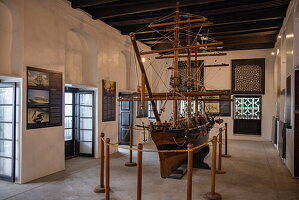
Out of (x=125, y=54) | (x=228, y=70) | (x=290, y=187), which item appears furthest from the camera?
(x=228, y=70)

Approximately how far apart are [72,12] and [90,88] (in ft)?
7.09

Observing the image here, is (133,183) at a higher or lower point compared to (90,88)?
lower

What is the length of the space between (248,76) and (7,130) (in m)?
10.4

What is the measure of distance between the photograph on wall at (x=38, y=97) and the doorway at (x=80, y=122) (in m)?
1.90

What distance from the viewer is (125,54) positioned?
9.76 m

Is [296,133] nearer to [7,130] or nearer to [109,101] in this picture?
[109,101]

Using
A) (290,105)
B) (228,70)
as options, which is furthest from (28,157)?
(228,70)

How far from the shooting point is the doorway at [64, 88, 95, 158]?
7.60 m

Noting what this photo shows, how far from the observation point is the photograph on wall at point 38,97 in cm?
526

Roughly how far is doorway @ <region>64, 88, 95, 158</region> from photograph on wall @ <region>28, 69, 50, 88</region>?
1.91 metres

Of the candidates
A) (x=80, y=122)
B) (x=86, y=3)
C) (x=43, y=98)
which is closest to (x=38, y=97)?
(x=43, y=98)

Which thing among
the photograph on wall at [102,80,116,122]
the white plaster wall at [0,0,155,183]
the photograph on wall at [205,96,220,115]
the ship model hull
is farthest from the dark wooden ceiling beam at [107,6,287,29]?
the photograph on wall at [205,96,220,115]

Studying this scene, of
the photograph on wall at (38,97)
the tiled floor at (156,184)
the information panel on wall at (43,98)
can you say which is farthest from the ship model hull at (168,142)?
the photograph on wall at (38,97)

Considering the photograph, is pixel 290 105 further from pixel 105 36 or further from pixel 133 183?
pixel 105 36
